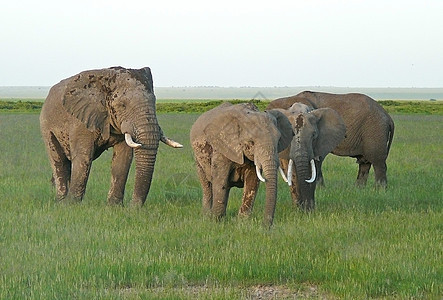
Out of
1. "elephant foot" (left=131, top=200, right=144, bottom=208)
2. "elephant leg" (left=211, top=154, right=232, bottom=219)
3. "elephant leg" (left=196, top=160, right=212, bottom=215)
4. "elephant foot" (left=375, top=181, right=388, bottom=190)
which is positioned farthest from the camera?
"elephant foot" (left=375, top=181, right=388, bottom=190)

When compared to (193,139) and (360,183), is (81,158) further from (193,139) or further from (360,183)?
(360,183)

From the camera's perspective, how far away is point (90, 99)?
11992 mm

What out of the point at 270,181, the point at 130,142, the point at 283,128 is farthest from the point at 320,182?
the point at 270,181

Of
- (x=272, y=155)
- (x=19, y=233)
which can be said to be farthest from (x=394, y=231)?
(x=19, y=233)

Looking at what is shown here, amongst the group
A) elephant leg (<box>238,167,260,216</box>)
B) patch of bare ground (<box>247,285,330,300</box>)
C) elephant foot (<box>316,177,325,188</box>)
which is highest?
elephant leg (<box>238,167,260,216</box>)

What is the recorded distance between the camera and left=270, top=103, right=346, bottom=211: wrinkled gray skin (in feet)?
38.8

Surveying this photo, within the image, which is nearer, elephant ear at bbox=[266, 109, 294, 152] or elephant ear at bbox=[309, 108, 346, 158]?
elephant ear at bbox=[266, 109, 294, 152]

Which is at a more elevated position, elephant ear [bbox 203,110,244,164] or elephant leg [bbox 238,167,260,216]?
elephant ear [bbox 203,110,244,164]

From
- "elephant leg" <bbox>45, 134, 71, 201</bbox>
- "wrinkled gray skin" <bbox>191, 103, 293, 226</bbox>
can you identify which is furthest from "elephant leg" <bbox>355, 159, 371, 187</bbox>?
"elephant leg" <bbox>45, 134, 71, 201</bbox>

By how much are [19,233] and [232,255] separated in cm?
280

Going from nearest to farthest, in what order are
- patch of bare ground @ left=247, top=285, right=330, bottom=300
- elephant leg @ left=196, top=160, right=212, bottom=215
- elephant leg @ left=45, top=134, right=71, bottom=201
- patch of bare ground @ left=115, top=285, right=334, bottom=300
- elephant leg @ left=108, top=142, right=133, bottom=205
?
patch of bare ground @ left=115, top=285, right=334, bottom=300, patch of bare ground @ left=247, top=285, right=330, bottom=300, elephant leg @ left=196, top=160, right=212, bottom=215, elephant leg @ left=108, top=142, right=133, bottom=205, elephant leg @ left=45, top=134, right=71, bottom=201

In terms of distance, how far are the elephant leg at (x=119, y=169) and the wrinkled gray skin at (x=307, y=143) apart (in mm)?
2281

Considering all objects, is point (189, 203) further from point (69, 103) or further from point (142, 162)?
point (69, 103)

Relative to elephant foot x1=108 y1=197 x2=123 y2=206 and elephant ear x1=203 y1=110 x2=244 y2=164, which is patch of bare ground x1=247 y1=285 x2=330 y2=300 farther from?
elephant foot x1=108 y1=197 x2=123 y2=206
